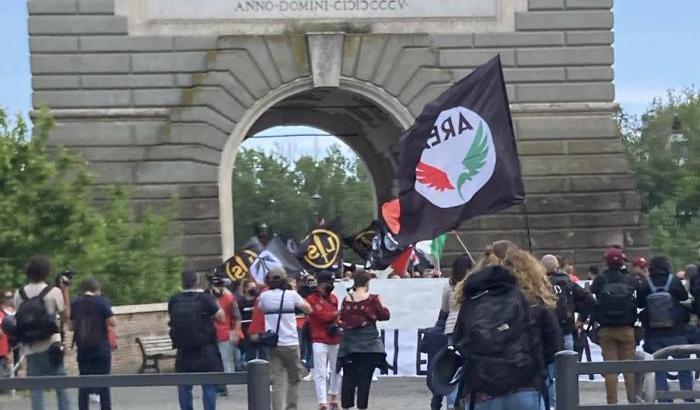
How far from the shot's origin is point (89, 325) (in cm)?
1902

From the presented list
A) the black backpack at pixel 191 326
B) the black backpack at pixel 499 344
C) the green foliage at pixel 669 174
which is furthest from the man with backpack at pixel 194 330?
the green foliage at pixel 669 174

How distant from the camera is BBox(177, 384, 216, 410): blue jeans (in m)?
11.7

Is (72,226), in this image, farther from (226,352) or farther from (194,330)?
(194,330)

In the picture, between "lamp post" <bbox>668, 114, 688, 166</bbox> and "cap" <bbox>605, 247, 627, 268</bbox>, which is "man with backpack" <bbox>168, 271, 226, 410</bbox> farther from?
"lamp post" <bbox>668, 114, 688, 166</bbox>

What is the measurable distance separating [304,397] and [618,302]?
570 centimetres

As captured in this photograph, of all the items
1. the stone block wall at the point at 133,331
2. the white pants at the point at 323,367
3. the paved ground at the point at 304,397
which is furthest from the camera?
the stone block wall at the point at 133,331

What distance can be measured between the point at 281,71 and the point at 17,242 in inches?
272

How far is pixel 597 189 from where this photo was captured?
37.0 m

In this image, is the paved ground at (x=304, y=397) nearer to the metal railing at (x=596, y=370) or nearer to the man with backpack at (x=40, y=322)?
the metal railing at (x=596, y=370)

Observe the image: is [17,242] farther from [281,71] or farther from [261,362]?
[261,362]

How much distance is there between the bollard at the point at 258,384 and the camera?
11062mm

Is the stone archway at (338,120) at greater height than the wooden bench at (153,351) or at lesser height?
greater

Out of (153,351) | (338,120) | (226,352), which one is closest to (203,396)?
(226,352)

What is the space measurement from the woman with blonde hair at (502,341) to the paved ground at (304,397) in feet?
5.35
